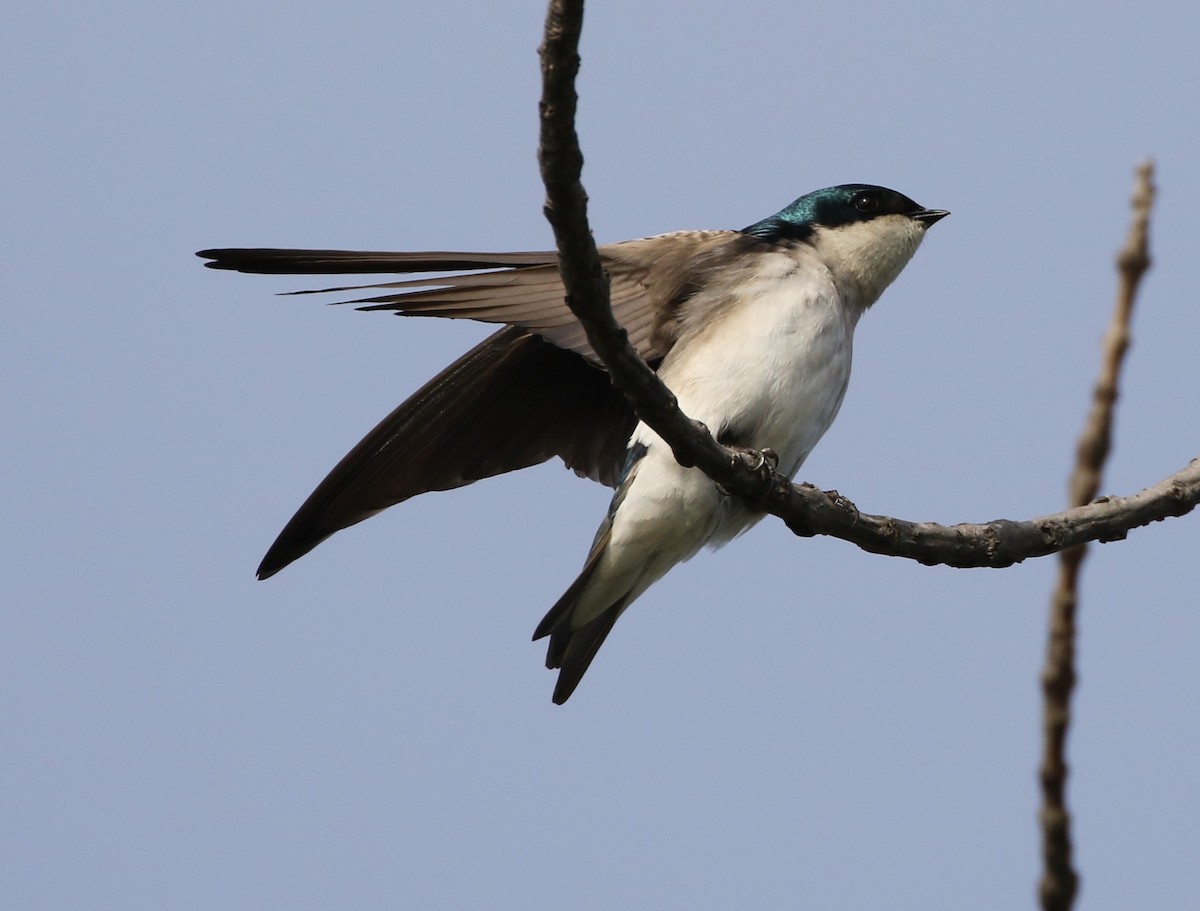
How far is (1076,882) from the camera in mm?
1568

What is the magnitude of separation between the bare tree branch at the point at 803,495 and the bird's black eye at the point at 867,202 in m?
1.96

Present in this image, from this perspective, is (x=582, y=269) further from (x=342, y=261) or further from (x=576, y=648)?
(x=576, y=648)

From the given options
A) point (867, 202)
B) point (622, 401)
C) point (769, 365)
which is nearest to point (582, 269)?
point (769, 365)

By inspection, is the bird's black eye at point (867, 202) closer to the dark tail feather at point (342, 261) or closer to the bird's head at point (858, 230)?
the bird's head at point (858, 230)

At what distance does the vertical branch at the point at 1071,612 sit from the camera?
5.18 ft

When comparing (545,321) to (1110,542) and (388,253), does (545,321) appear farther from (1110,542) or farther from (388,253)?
(1110,542)

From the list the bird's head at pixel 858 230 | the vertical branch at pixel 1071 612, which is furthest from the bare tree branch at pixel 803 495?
the bird's head at pixel 858 230

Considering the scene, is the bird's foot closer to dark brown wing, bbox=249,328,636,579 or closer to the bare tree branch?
the bare tree branch

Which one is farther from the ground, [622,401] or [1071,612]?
[622,401]

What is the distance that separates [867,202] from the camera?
5.37m

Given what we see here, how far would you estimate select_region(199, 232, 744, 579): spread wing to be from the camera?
176 inches

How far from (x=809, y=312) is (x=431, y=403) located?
1194mm

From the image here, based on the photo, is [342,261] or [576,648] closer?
[342,261]

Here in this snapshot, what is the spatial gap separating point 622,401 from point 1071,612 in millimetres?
3318
